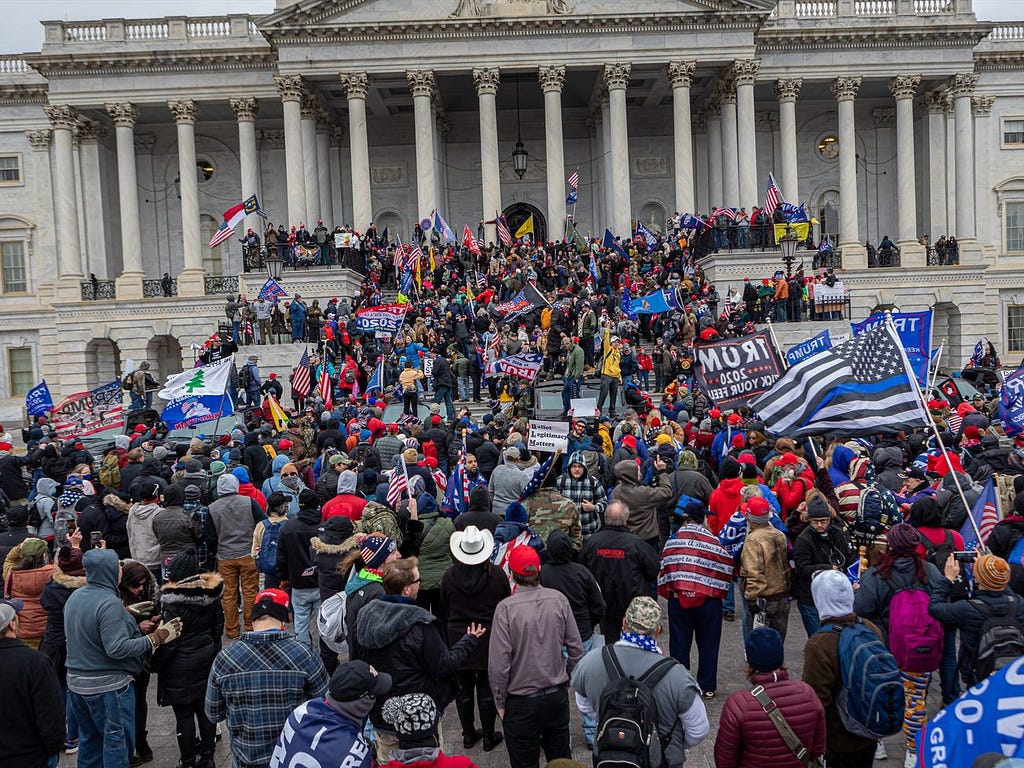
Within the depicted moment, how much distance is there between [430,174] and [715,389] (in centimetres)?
2487

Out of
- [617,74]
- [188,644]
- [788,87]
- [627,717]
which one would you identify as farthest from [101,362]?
[627,717]

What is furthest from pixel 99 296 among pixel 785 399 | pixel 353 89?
pixel 785 399

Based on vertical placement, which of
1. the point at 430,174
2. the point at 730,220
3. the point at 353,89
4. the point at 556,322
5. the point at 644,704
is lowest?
the point at 644,704

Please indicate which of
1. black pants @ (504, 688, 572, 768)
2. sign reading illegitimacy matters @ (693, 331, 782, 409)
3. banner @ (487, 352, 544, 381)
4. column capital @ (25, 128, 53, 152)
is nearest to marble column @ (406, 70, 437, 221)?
banner @ (487, 352, 544, 381)

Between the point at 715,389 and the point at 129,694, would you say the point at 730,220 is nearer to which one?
the point at 715,389

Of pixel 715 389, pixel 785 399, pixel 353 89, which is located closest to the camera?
pixel 785 399

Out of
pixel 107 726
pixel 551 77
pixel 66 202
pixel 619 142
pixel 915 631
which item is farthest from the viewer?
pixel 66 202

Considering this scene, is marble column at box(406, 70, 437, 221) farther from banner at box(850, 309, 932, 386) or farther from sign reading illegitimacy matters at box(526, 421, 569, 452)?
sign reading illegitimacy matters at box(526, 421, 569, 452)

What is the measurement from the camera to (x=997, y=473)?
938 cm

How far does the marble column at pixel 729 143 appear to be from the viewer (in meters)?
37.6

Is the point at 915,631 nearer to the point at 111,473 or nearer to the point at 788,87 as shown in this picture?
the point at 111,473

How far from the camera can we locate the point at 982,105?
42281 mm

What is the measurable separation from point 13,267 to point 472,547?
43.5m

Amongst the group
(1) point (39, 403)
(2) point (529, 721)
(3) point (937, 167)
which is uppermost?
(3) point (937, 167)
